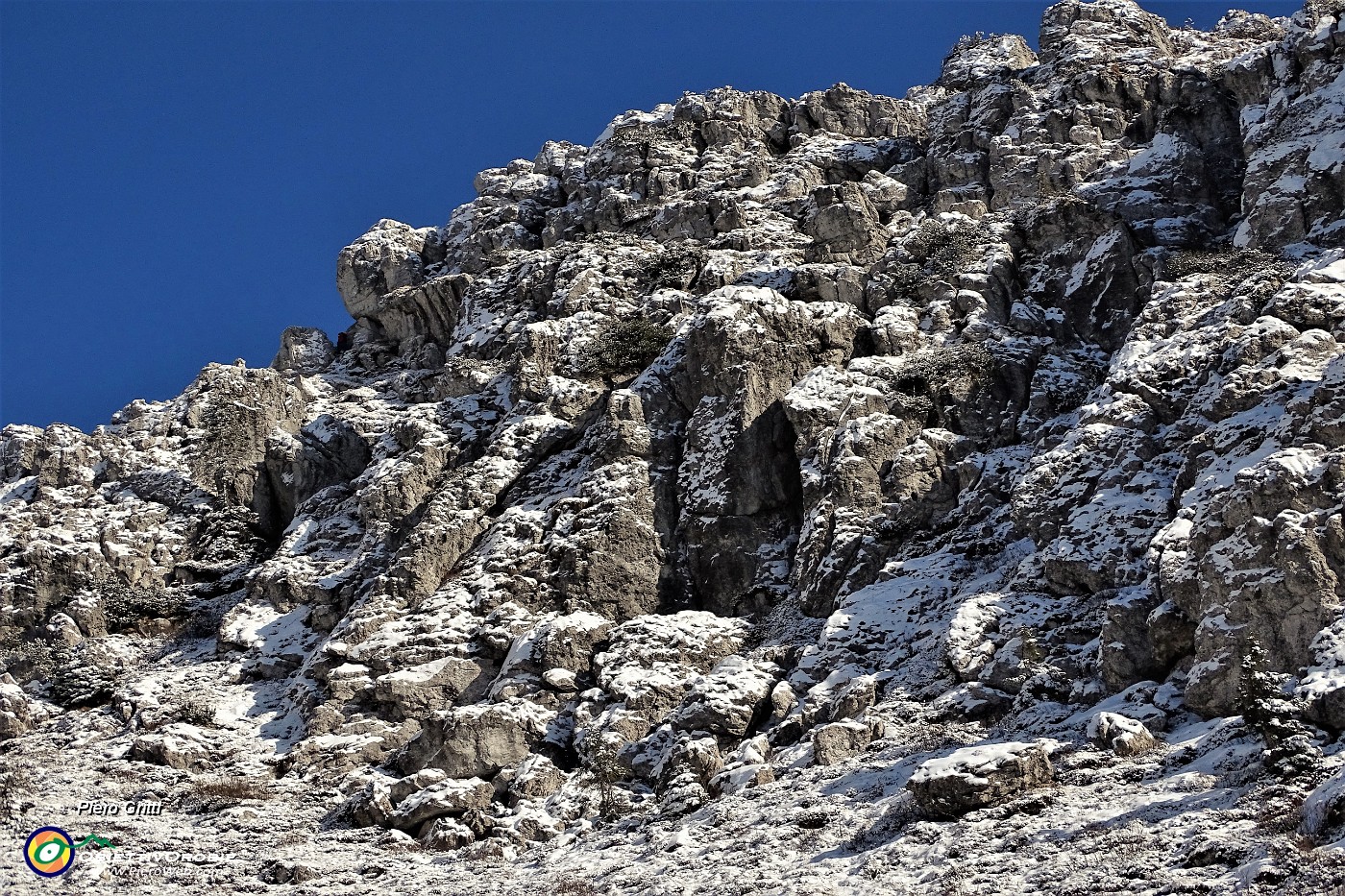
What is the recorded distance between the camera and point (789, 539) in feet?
166

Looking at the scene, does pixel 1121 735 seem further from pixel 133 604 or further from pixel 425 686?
pixel 133 604

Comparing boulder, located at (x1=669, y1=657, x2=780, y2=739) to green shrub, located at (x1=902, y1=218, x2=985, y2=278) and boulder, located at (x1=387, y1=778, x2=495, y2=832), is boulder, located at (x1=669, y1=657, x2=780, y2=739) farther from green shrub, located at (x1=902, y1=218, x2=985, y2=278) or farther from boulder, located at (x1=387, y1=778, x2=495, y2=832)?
green shrub, located at (x1=902, y1=218, x2=985, y2=278)

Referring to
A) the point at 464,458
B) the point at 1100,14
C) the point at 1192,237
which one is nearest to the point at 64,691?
the point at 464,458

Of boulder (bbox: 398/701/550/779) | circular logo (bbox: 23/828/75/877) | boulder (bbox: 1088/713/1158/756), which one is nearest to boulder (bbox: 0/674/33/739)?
circular logo (bbox: 23/828/75/877)

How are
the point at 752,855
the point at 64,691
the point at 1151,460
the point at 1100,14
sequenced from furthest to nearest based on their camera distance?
the point at 1100,14 < the point at 64,691 < the point at 1151,460 < the point at 752,855

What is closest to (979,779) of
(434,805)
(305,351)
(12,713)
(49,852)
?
(434,805)

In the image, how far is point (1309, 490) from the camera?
34688 millimetres

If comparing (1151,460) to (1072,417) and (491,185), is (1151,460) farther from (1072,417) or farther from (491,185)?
(491,185)

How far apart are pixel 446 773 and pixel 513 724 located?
2519 millimetres

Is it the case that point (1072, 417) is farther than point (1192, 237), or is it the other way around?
point (1192, 237)

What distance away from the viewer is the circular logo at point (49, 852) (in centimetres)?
3700

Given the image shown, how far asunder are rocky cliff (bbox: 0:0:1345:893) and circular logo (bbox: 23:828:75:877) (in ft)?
2.40

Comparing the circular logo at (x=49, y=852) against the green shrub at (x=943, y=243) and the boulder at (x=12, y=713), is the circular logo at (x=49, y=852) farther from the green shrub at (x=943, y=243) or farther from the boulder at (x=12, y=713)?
the green shrub at (x=943, y=243)

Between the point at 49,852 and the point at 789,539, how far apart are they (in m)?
25.8
